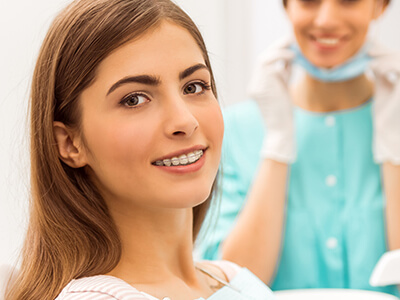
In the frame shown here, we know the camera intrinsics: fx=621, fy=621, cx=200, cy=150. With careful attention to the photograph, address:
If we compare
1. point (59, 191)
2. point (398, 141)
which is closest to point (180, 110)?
point (59, 191)

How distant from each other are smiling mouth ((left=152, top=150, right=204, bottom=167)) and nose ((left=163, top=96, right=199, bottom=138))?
3 centimetres

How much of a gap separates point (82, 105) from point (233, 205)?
3.23 ft

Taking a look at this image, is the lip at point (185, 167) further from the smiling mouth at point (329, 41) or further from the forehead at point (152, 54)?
the smiling mouth at point (329, 41)

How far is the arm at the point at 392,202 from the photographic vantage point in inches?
63.0

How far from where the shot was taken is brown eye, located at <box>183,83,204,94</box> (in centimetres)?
86

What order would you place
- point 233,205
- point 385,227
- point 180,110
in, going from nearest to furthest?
1. point 180,110
2. point 385,227
3. point 233,205

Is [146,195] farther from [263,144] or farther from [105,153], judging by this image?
[263,144]

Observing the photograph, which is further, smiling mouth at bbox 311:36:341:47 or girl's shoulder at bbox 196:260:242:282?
smiling mouth at bbox 311:36:341:47

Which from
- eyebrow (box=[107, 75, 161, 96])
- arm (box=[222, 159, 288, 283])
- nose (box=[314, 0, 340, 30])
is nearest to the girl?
eyebrow (box=[107, 75, 161, 96])

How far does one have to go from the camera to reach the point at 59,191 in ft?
2.85

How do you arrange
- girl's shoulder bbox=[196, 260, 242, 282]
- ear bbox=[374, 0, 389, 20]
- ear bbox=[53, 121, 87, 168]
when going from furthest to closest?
ear bbox=[374, 0, 389, 20]
girl's shoulder bbox=[196, 260, 242, 282]
ear bbox=[53, 121, 87, 168]

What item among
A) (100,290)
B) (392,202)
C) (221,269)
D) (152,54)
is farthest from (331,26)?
(100,290)

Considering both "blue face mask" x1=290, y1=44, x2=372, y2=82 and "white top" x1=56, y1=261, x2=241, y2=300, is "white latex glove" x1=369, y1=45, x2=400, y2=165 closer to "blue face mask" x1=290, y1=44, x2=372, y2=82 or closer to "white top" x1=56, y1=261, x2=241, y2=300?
"blue face mask" x1=290, y1=44, x2=372, y2=82

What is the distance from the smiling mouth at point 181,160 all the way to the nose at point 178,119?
1.1 inches
